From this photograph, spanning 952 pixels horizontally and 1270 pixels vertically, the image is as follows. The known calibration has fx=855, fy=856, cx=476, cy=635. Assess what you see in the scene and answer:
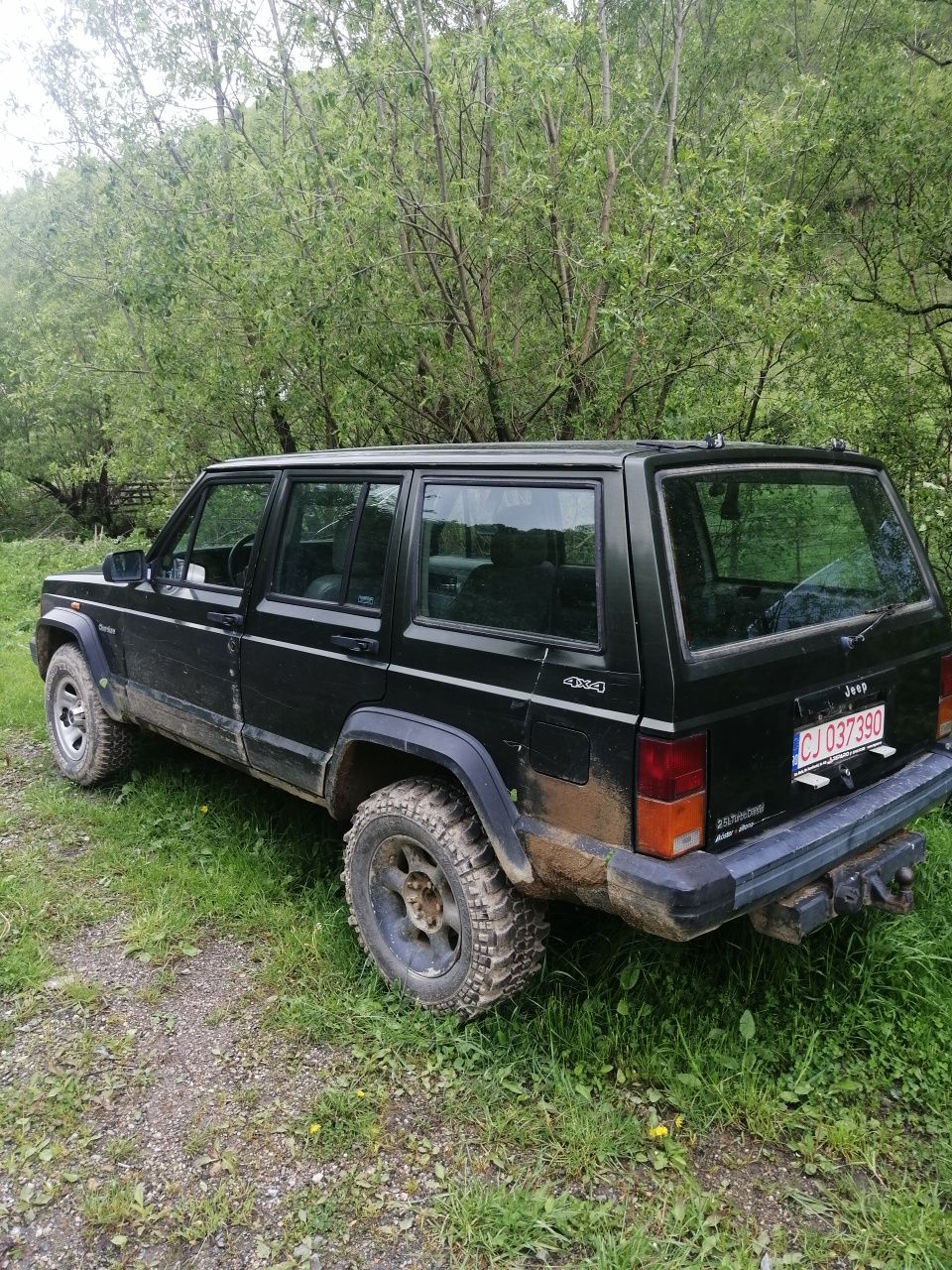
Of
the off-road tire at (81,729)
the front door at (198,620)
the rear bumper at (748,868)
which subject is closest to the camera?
the rear bumper at (748,868)

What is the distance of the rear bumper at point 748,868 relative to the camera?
83.4 inches

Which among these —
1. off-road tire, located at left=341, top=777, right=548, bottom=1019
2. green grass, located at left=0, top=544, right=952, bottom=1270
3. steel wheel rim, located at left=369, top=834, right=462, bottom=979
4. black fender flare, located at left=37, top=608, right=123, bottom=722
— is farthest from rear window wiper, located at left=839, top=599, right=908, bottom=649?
black fender flare, located at left=37, top=608, right=123, bottom=722

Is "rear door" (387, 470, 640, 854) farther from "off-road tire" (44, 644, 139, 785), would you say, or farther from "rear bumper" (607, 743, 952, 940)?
"off-road tire" (44, 644, 139, 785)

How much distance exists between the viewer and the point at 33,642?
514cm

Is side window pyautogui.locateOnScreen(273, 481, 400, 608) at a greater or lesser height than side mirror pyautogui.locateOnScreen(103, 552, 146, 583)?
greater

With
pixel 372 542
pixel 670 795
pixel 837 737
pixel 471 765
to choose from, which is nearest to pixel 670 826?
pixel 670 795

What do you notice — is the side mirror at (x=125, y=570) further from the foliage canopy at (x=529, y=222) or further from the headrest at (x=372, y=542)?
the foliage canopy at (x=529, y=222)

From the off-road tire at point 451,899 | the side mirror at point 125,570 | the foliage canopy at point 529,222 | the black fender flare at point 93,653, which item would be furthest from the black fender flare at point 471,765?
the foliage canopy at point 529,222

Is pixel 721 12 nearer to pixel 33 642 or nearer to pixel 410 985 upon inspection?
pixel 33 642

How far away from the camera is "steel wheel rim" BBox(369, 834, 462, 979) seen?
110 inches

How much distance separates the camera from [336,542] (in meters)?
3.26

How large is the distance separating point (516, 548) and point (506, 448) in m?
0.40

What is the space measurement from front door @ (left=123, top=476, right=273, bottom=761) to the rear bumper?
6.74ft

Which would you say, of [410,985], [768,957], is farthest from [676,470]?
[410,985]
